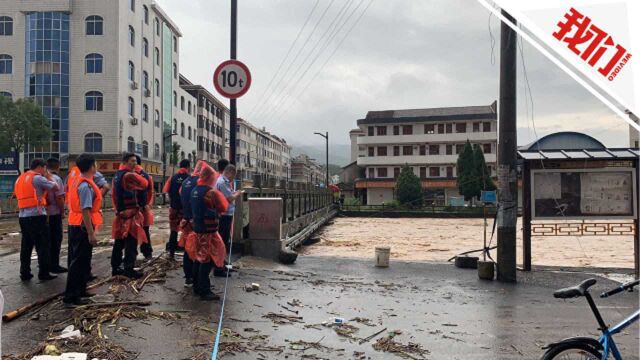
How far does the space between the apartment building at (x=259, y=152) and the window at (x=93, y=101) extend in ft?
103

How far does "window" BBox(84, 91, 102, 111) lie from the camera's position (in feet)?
136

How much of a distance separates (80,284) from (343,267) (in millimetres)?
5012

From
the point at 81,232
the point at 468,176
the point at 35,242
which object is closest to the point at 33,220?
the point at 35,242

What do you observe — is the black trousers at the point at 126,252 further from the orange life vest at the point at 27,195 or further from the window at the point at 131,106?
the window at the point at 131,106

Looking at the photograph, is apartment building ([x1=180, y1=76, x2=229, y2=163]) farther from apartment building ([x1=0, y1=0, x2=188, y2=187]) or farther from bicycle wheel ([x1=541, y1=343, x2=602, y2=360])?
bicycle wheel ([x1=541, y1=343, x2=602, y2=360])

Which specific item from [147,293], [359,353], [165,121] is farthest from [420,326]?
[165,121]

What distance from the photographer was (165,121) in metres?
51.8

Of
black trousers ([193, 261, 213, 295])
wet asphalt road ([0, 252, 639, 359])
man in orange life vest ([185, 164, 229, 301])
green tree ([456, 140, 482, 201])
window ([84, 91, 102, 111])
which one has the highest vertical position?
window ([84, 91, 102, 111])

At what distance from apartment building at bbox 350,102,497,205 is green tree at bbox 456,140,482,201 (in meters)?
7.13

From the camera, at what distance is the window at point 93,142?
41281 millimetres

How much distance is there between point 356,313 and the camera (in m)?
6.02

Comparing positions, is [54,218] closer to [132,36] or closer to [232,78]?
[232,78]

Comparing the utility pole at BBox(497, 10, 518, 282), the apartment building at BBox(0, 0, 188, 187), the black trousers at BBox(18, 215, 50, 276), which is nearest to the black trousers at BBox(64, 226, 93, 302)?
the black trousers at BBox(18, 215, 50, 276)

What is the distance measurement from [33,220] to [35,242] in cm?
33
